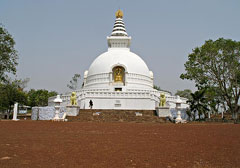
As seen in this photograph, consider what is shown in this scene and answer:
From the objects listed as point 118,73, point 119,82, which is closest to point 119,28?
point 118,73

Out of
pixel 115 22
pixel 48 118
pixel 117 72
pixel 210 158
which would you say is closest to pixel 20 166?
pixel 210 158

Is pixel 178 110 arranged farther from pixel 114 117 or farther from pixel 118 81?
pixel 118 81

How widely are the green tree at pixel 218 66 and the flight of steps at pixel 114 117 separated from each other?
8194mm

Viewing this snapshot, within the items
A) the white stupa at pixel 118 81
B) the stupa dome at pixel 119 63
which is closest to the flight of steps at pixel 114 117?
the white stupa at pixel 118 81

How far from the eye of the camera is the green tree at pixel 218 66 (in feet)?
87.2

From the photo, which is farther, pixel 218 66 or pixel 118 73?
pixel 118 73

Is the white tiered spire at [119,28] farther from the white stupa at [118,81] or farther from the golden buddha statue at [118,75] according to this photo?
the golden buddha statue at [118,75]

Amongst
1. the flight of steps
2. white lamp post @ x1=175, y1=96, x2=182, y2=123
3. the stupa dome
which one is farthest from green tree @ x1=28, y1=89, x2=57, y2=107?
white lamp post @ x1=175, y1=96, x2=182, y2=123

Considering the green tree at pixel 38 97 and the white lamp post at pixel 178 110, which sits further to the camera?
the green tree at pixel 38 97

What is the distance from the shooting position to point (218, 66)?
27.5 metres

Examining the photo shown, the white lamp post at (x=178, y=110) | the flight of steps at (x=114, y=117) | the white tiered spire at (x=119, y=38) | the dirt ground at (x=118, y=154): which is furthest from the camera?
the white tiered spire at (x=119, y=38)

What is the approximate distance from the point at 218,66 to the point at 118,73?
16777 millimetres

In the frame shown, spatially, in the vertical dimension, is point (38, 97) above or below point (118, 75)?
below

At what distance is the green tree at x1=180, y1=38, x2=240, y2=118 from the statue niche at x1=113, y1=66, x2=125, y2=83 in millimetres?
12582
